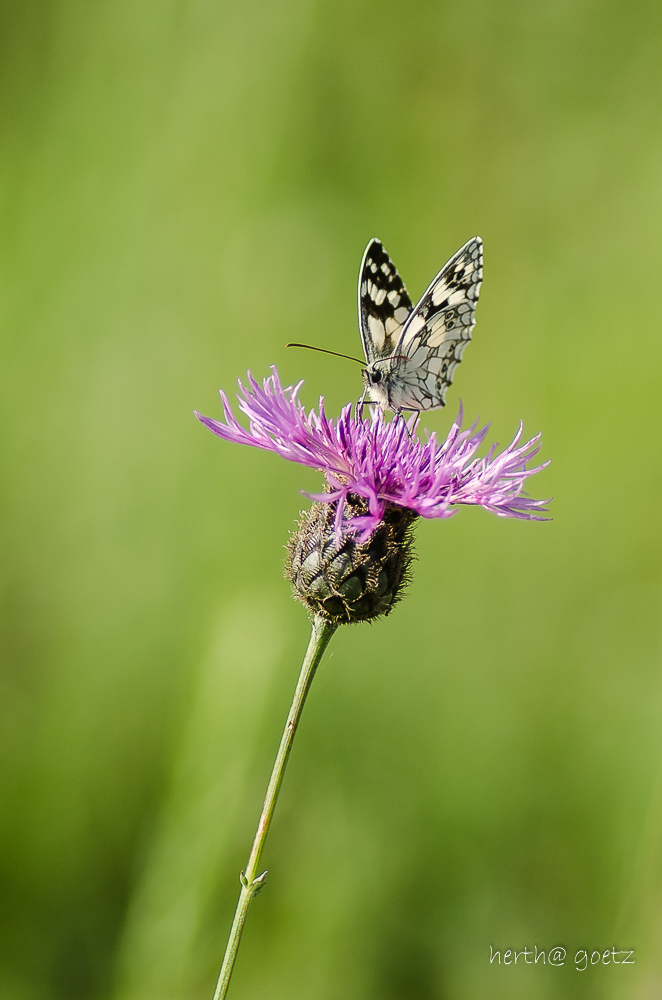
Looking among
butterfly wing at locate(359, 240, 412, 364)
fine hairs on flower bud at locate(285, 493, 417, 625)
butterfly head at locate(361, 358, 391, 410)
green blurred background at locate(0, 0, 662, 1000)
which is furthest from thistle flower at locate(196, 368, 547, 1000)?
green blurred background at locate(0, 0, 662, 1000)

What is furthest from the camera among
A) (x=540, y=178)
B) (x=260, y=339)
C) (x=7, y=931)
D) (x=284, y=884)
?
(x=540, y=178)

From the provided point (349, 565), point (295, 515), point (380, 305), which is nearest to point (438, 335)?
point (380, 305)

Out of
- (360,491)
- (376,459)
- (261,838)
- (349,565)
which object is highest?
(376,459)

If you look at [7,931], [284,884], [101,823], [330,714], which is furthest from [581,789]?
[7,931]

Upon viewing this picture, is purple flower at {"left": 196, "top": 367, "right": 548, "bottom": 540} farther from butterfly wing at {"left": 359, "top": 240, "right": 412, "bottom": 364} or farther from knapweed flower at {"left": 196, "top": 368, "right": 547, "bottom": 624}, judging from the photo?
butterfly wing at {"left": 359, "top": 240, "right": 412, "bottom": 364}

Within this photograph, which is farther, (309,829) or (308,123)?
(308,123)

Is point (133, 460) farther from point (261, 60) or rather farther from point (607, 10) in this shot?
point (607, 10)

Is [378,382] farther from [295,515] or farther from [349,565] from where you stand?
[295,515]
